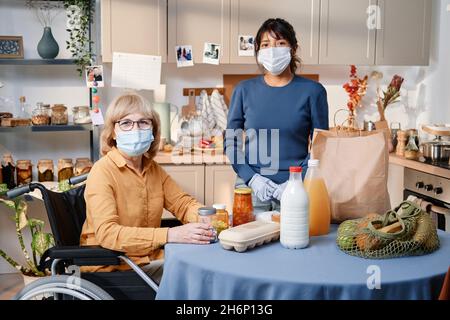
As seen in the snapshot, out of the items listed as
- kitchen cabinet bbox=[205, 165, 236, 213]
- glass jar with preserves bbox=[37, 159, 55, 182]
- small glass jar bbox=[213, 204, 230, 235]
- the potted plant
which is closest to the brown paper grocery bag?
small glass jar bbox=[213, 204, 230, 235]

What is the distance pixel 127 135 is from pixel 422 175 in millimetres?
1946

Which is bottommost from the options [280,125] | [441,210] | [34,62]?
[441,210]

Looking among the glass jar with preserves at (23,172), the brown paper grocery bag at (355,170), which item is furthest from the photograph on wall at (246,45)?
the brown paper grocery bag at (355,170)

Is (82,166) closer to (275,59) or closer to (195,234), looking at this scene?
(275,59)

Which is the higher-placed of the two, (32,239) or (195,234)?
(195,234)

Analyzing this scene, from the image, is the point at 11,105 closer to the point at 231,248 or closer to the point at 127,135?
the point at 127,135

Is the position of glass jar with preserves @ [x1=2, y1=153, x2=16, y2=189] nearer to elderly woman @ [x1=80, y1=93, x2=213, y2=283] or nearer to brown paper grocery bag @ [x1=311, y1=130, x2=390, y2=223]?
elderly woman @ [x1=80, y1=93, x2=213, y2=283]

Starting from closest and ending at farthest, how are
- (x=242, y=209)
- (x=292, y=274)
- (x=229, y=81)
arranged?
(x=292, y=274), (x=242, y=209), (x=229, y=81)

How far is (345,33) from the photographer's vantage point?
3.80m

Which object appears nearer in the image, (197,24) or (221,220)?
(221,220)

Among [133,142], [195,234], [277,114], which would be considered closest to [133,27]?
[277,114]

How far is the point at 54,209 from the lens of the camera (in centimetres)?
206

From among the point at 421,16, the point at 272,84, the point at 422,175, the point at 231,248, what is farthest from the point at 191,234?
the point at 421,16

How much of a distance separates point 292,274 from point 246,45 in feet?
7.84
